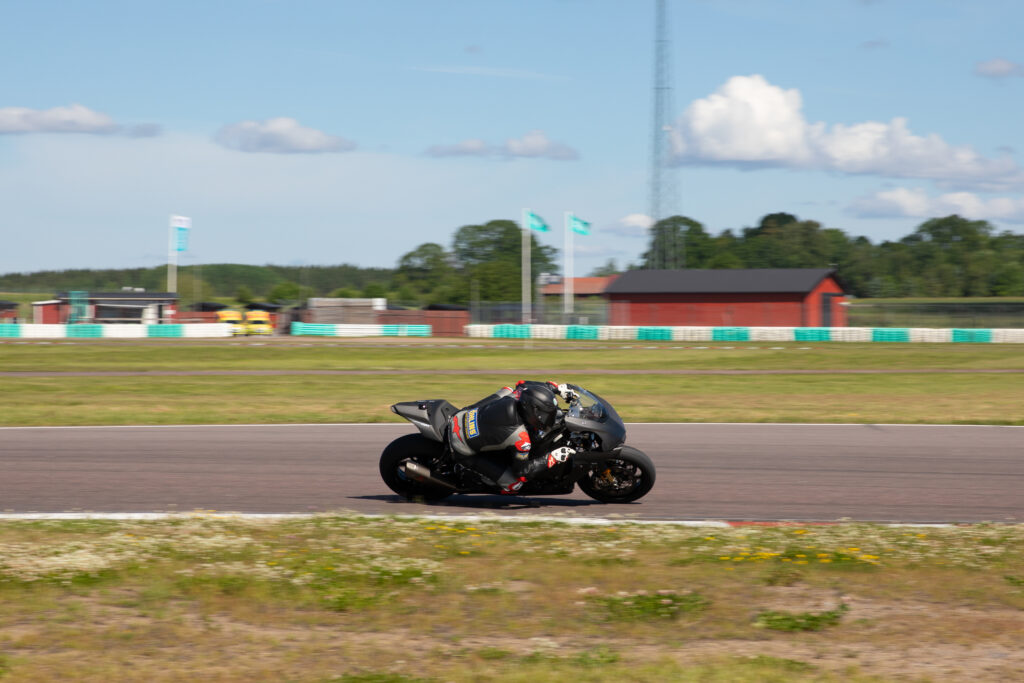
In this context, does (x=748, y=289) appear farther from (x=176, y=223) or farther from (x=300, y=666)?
(x=300, y=666)

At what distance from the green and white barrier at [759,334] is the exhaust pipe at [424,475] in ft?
148

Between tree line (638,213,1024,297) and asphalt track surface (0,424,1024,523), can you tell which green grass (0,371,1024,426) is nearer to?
asphalt track surface (0,424,1024,523)

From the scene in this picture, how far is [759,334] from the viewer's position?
180ft

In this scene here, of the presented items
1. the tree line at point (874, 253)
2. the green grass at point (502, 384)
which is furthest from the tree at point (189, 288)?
the green grass at point (502, 384)

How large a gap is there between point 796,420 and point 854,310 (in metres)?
50.3

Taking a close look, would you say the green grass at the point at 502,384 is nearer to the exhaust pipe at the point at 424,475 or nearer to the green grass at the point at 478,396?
the green grass at the point at 478,396

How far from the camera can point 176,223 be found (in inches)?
2867

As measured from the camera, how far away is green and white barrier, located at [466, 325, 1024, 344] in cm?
5162

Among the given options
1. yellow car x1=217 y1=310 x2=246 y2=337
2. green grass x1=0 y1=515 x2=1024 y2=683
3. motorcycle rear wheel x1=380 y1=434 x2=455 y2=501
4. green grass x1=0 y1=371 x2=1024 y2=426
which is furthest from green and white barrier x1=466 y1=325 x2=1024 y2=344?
green grass x1=0 y1=515 x2=1024 y2=683

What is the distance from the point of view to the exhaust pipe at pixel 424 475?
9.30 metres

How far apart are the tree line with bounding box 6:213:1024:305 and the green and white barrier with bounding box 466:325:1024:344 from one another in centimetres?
4695

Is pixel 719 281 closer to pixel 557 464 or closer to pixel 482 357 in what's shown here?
pixel 482 357

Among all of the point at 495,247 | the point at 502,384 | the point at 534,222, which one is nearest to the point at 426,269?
the point at 495,247

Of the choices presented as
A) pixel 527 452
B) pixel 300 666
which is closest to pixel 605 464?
pixel 527 452
